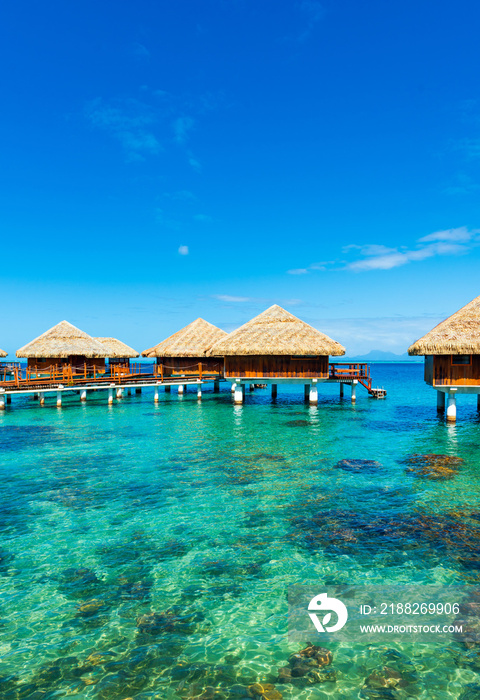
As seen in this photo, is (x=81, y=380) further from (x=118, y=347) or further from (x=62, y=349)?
(x=118, y=347)

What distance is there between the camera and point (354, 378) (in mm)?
31594

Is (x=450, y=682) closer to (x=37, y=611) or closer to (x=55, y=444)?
(x=37, y=611)

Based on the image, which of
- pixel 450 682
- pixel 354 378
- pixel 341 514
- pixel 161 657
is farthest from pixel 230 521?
pixel 354 378

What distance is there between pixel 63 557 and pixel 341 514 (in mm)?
6382

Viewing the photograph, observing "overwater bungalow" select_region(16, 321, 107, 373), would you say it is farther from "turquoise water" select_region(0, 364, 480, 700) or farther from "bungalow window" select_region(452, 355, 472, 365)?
"bungalow window" select_region(452, 355, 472, 365)

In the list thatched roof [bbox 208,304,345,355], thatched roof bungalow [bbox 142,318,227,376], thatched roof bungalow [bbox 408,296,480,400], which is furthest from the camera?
thatched roof bungalow [bbox 142,318,227,376]

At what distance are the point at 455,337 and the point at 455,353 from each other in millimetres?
1015

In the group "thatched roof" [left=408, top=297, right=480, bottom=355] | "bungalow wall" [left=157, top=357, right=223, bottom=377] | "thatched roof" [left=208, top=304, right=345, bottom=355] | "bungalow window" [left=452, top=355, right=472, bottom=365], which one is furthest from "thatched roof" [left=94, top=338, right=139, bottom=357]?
"bungalow window" [left=452, top=355, right=472, bottom=365]

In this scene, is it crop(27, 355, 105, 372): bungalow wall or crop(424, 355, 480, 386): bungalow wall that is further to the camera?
crop(27, 355, 105, 372): bungalow wall

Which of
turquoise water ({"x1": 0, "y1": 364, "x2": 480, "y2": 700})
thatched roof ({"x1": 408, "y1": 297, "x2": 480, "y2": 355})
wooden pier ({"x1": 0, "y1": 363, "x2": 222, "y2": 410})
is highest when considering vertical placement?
thatched roof ({"x1": 408, "y1": 297, "x2": 480, "y2": 355})

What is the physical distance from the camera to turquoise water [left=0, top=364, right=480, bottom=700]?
5.24 meters

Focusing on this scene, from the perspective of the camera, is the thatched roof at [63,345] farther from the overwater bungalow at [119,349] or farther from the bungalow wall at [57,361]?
the overwater bungalow at [119,349]

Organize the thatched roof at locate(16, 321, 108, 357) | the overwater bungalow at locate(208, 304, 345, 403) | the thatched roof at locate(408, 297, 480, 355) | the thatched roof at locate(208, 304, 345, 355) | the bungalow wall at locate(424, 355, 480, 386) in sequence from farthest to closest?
1. the thatched roof at locate(16, 321, 108, 357)
2. the overwater bungalow at locate(208, 304, 345, 403)
3. the thatched roof at locate(208, 304, 345, 355)
4. the bungalow wall at locate(424, 355, 480, 386)
5. the thatched roof at locate(408, 297, 480, 355)

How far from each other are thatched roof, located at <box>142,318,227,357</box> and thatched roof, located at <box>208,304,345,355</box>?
4.39 meters
